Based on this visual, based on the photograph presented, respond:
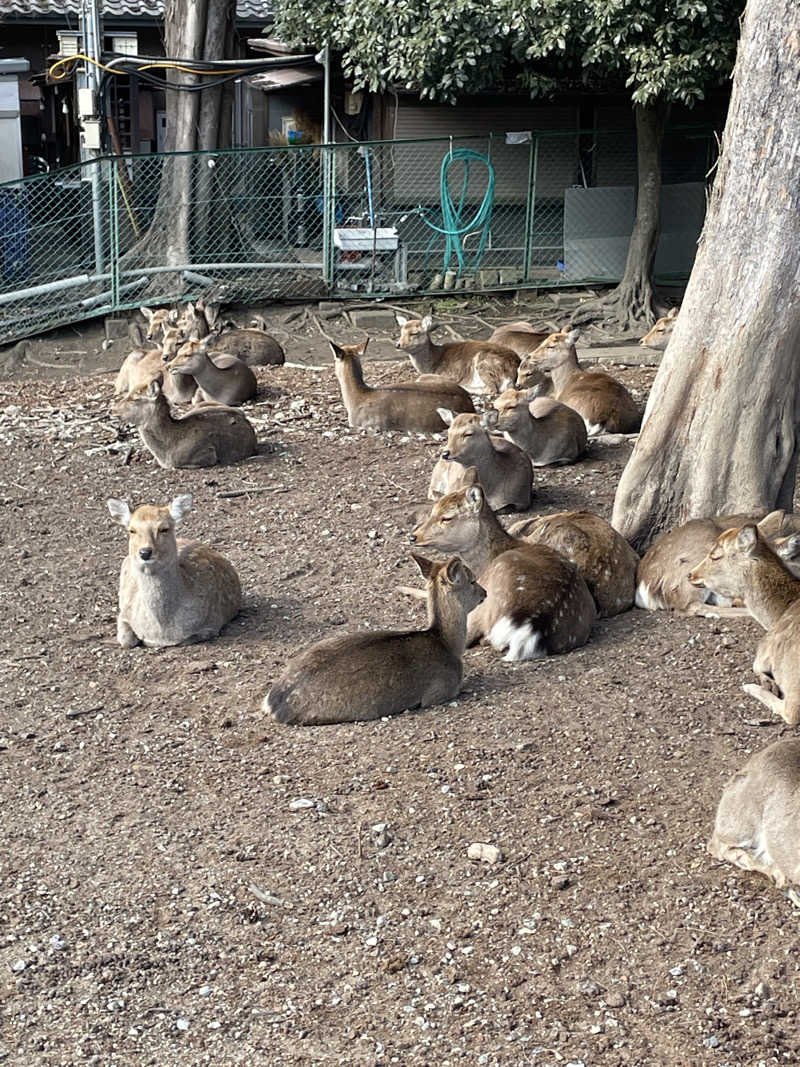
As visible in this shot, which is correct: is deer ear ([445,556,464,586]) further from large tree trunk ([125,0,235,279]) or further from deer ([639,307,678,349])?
large tree trunk ([125,0,235,279])

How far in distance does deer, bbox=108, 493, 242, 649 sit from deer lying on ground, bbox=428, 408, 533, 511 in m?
2.25

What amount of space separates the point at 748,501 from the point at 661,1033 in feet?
13.8

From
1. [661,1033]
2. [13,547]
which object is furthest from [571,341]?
[661,1033]

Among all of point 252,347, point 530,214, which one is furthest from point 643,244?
point 252,347

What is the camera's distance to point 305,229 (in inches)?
627

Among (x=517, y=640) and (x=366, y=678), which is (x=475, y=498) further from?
(x=366, y=678)

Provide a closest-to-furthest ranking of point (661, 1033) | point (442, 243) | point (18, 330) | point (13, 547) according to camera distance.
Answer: point (661, 1033) → point (13, 547) → point (18, 330) → point (442, 243)

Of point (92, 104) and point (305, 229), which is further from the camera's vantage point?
point (305, 229)

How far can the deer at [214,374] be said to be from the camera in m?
11.4

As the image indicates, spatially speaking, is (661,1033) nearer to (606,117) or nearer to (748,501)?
(748,501)

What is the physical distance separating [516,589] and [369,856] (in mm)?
2112

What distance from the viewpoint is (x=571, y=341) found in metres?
11.6

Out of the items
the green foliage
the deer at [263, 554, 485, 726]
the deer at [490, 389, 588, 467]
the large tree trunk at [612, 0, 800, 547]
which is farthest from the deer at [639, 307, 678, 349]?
the deer at [263, 554, 485, 726]

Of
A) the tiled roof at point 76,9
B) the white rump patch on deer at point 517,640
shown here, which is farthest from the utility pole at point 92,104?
the white rump patch on deer at point 517,640
